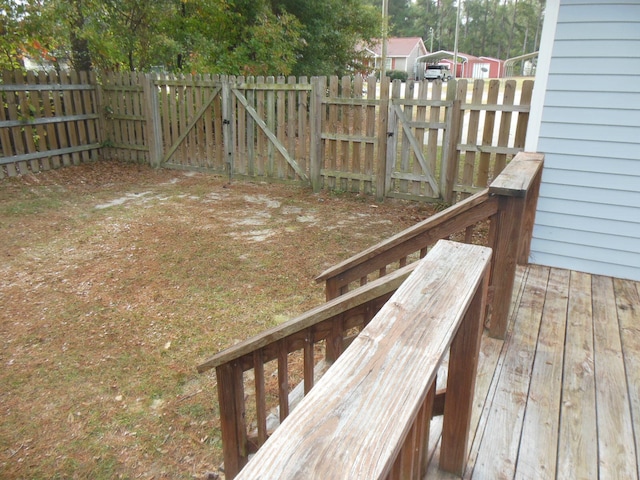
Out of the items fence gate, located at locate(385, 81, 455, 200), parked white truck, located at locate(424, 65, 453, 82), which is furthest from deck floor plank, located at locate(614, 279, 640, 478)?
parked white truck, located at locate(424, 65, 453, 82)

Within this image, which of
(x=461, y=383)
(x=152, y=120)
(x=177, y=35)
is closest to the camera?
(x=461, y=383)

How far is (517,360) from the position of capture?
2.47 meters

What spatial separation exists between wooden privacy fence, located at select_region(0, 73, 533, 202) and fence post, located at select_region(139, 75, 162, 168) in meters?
0.02

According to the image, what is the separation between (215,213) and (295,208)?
1129mm

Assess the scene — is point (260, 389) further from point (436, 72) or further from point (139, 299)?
point (436, 72)

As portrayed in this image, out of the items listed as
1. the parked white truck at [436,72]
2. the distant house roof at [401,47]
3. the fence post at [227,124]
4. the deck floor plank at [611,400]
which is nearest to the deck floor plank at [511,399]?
the deck floor plank at [611,400]

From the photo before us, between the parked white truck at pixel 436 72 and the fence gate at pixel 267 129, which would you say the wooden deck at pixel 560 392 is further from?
the parked white truck at pixel 436 72

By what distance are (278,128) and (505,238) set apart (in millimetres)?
5850

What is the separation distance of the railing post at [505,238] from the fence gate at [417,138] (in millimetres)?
3800

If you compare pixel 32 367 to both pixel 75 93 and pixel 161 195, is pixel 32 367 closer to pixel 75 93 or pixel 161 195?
pixel 161 195

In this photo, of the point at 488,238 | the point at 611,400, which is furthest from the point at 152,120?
the point at 611,400

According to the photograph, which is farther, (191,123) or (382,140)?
(191,123)

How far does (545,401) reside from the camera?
2150 mm

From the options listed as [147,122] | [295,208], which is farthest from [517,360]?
[147,122]
